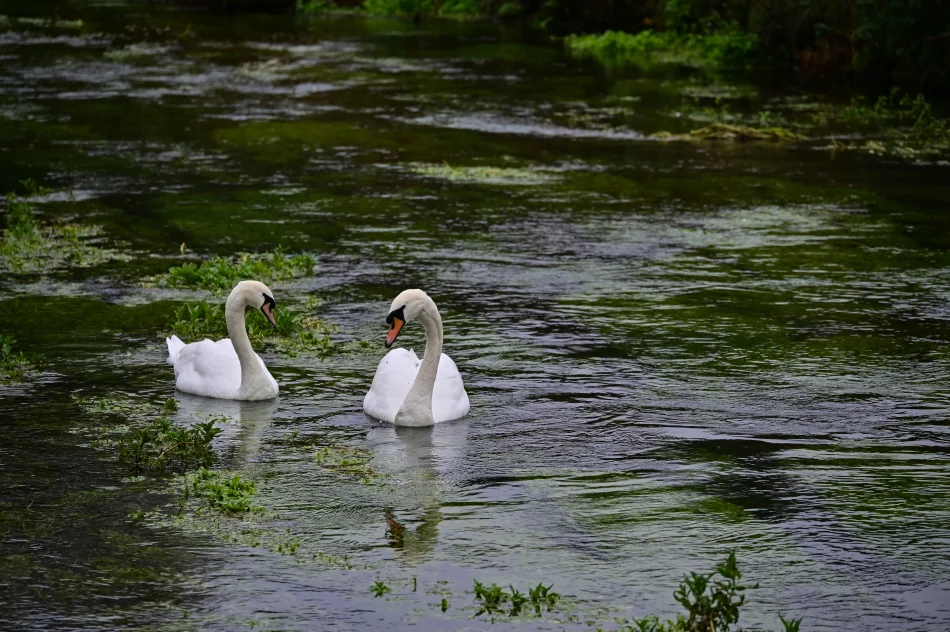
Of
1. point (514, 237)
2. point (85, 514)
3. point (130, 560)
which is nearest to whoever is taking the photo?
point (130, 560)

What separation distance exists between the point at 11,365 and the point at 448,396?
3.32 meters

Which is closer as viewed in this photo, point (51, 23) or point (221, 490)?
point (221, 490)

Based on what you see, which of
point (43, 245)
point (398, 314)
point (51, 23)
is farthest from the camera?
point (51, 23)

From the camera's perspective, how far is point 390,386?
32.2ft

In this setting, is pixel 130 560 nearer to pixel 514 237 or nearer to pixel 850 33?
pixel 514 237

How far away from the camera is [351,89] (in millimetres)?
28172

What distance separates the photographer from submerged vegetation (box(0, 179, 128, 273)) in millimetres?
14172

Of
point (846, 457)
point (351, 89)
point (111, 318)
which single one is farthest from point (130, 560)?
point (351, 89)

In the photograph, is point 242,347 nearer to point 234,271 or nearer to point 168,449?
point 168,449

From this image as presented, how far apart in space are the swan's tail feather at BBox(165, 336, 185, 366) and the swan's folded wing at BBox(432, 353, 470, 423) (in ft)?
6.89

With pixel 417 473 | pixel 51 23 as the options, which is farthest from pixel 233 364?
pixel 51 23

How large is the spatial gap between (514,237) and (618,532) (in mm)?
7989

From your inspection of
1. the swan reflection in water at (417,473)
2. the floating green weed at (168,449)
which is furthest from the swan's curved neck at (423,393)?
the floating green weed at (168,449)

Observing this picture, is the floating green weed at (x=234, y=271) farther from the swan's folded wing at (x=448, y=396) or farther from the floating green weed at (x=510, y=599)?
the floating green weed at (x=510, y=599)
